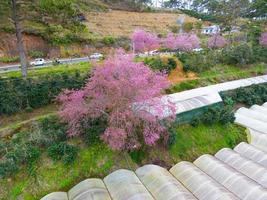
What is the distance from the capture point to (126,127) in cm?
2092

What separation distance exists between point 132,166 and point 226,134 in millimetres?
10720

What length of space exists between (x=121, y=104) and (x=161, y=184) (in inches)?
250

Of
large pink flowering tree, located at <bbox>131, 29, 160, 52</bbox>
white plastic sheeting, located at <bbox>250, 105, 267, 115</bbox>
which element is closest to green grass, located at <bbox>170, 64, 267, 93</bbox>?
white plastic sheeting, located at <bbox>250, 105, 267, 115</bbox>

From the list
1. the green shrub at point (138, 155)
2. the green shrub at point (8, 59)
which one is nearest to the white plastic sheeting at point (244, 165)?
the green shrub at point (138, 155)

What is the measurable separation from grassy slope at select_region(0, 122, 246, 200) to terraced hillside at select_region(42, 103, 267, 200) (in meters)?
0.96

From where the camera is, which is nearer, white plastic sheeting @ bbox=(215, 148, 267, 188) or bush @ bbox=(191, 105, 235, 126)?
white plastic sheeting @ bbox=(215, 148, 267, 188)

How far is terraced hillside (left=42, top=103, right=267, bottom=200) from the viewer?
63.0 feet

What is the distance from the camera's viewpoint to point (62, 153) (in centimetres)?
2152

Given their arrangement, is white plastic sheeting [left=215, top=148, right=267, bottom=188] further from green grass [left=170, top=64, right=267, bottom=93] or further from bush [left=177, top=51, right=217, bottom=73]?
bush [left=177, top=51, right=217, bottom=73]

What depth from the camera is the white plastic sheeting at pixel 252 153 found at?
938 inches

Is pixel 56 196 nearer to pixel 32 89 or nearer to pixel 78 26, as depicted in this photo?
pixel 32 89

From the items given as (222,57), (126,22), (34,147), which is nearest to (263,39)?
(222,57)

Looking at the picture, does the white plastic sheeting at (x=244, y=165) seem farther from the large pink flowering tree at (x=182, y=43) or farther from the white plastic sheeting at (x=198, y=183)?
the large pink flowering tree at (x=182, y=43)

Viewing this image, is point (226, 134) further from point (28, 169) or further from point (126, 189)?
point (28, 169)
